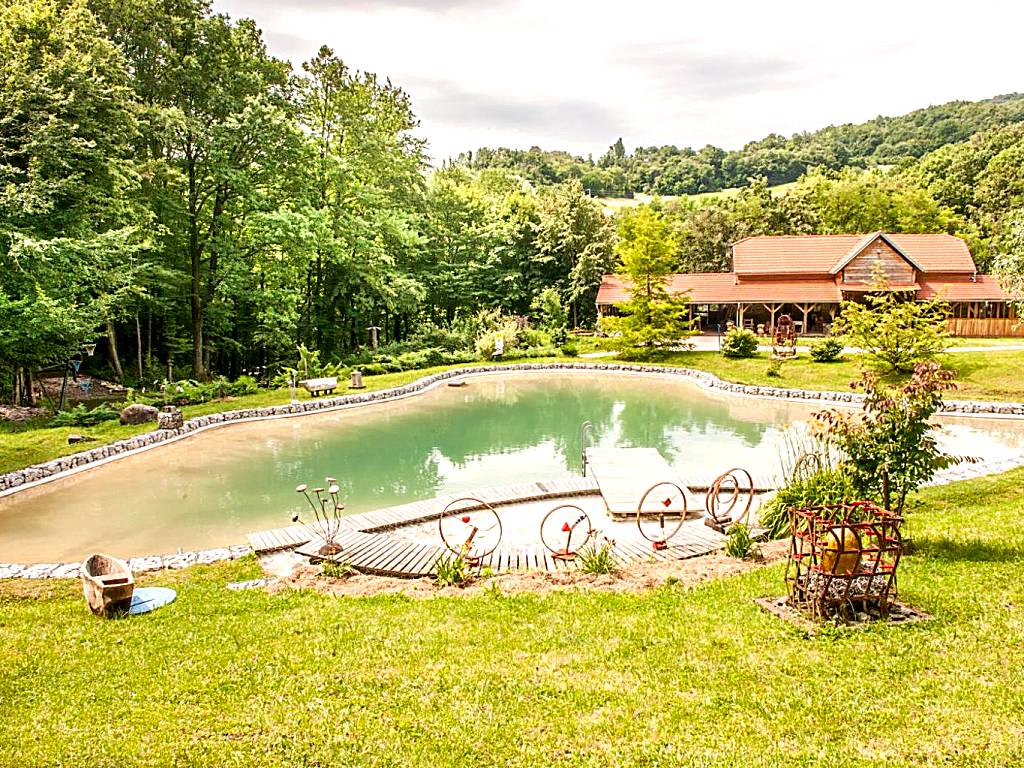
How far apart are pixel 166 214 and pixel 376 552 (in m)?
17.6

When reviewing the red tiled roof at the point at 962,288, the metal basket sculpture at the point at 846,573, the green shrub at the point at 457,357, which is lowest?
the metal basket sculpture at the point at 846,573

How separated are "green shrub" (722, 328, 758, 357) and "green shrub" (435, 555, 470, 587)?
2037 cm

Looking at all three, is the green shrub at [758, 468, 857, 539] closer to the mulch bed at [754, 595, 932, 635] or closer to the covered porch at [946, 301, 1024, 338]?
the mulch bed at [754, 595, 932, 635]

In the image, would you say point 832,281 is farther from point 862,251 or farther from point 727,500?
point 727,500

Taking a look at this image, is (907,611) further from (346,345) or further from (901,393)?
(346,345)

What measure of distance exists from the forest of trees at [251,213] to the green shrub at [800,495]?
43.1 ft

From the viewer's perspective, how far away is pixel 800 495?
8.41 metres

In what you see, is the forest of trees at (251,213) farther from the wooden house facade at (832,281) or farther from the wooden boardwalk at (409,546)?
the wooden boardwalk at (409,546)

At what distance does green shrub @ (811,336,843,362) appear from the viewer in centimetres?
2358

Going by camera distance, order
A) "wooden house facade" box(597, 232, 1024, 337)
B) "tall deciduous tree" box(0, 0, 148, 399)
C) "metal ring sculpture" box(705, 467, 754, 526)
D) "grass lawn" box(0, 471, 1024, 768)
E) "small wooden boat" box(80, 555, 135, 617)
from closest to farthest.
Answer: "grass lawn" box(0, 471, 1024, 768) < "small wooden boat" box(80, 555, 135, 617) < "metal ring sculpture" box(705, 467, 754, 526) < "tall deciduous tree" box(0, 0, 148, 399) < "wooden house facade" box(597, 232, 1024, 337)

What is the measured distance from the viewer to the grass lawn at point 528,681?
3896 millimetres

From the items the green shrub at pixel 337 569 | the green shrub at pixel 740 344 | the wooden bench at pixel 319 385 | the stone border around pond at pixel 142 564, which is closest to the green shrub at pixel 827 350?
the green shrub at pixel 740 344

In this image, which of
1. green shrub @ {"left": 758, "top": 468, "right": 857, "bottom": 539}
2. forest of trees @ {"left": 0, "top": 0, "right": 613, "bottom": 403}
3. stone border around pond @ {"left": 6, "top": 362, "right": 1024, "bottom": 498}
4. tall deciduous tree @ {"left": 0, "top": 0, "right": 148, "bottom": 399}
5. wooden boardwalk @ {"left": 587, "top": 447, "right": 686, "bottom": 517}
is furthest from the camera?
forest of trees @ {"left": 0, "top": 0, "right": 613, "bottom": 403}

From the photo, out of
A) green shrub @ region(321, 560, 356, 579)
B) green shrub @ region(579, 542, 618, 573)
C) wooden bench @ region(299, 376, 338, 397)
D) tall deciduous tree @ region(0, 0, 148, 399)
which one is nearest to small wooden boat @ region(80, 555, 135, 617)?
green shrub @ region(321, 560, 356, 579)
